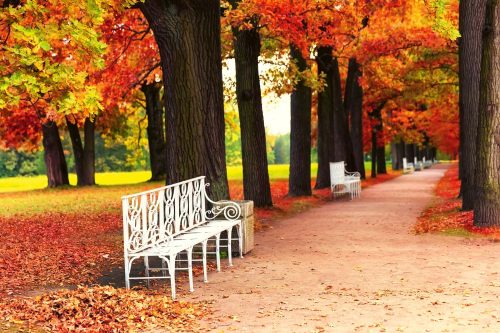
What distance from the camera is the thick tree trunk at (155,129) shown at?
4466 cm

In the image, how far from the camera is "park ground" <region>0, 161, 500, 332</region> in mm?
7902

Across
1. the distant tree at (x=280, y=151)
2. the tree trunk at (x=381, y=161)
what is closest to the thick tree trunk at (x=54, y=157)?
the tree trunk at (x=381, y=161)

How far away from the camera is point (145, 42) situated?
955 inches

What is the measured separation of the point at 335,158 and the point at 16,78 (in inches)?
1003

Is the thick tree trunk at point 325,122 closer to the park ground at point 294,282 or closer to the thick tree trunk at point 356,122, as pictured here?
the thick tree trunk at point 356,122

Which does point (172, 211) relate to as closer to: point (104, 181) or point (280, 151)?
point (104, 181)

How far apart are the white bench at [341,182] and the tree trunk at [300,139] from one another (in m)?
1.29

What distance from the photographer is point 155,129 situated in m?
44.6

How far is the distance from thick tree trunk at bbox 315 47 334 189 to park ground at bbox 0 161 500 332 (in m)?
13.0

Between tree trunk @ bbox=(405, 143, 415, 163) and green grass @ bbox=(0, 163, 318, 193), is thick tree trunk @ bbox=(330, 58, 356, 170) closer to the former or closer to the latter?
green grass @ bbox=(0, 163, 318, 193)

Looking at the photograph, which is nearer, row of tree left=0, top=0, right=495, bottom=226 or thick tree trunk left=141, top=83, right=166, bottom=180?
row of tree left=0, top=0, right=495, bottom=226

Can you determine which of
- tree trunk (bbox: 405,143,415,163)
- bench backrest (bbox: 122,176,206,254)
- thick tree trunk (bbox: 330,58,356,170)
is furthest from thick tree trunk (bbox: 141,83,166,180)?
tree trunk (bbox: 405,143,415,163)

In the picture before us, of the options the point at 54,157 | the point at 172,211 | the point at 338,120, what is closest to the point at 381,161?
the point at 338,120

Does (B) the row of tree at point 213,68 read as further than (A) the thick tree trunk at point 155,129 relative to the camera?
No
